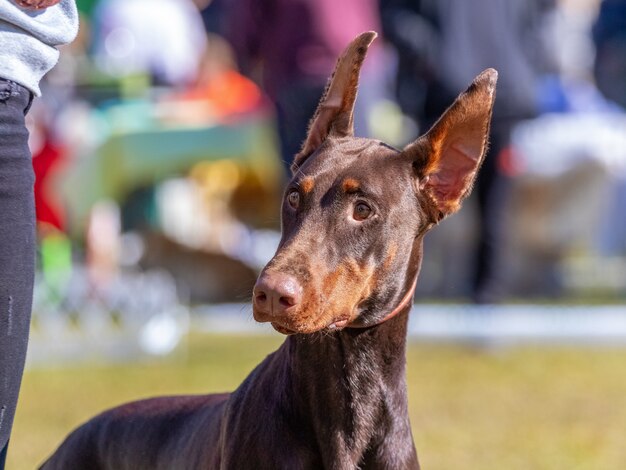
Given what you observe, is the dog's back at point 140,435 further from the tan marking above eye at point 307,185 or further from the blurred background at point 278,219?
the blurred background at point 278,219

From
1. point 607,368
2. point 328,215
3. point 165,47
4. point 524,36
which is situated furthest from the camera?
point 165,47

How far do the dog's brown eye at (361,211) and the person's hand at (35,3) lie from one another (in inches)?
35.0

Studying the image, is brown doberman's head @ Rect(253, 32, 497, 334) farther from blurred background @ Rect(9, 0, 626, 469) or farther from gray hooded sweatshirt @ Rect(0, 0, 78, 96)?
blurred background @ Rect(9, 0, 626, 469)

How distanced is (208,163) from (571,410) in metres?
5.47

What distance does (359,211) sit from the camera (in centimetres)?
321

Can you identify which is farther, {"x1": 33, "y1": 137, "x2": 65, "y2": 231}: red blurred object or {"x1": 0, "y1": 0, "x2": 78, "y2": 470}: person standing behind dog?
{"x1": 33, "y1": 137, "x2": 65, "y2": 231}: red blurred object

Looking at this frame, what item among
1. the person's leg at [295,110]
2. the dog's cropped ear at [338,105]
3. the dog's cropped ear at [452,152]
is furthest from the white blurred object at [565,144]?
the dog's cropped ear at [452,152]

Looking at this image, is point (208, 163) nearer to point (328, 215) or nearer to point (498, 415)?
point (498, 415)

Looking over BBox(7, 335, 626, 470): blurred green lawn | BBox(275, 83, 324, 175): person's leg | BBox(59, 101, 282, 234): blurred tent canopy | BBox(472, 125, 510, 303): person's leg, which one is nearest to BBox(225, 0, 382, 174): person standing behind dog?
BBox(275, 83, 324, 175): person's leg

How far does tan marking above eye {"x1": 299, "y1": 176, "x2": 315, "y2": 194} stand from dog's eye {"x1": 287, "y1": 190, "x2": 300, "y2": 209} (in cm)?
2

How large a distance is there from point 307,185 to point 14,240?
0.73 meters

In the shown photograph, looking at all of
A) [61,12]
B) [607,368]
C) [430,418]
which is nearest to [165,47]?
[607,368]

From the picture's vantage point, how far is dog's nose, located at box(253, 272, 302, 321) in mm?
2873

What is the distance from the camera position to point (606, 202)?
11750 millimetres
